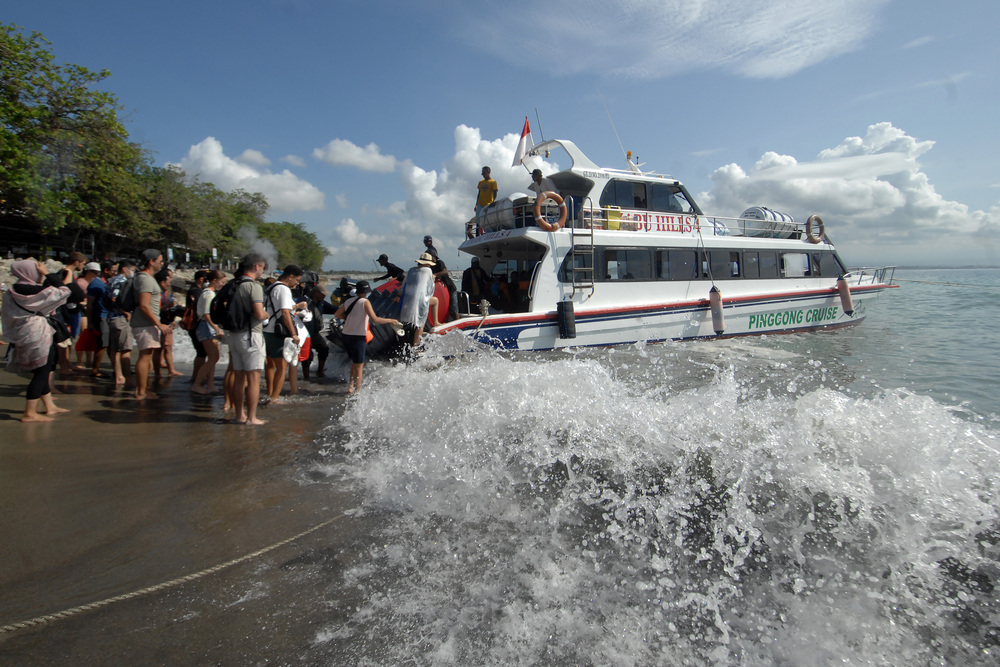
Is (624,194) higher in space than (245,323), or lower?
higher

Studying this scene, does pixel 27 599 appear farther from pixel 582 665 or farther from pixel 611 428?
pixel 611 428

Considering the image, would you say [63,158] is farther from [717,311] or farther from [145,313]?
[717,311]

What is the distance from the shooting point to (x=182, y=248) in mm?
34625

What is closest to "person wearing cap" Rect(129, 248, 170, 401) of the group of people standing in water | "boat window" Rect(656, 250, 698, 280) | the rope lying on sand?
the group of people standing in water

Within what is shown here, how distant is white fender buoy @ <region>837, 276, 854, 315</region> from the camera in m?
12.5

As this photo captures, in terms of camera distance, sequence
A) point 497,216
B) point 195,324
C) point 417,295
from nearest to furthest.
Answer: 1. point 195,324
2. point 417,295
3. point 497,216

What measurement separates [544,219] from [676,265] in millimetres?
3267

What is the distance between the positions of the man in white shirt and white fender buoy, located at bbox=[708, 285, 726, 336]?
330 inches

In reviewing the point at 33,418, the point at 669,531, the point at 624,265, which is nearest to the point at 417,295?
the point at 33,418

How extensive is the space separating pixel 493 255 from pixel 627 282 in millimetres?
3172

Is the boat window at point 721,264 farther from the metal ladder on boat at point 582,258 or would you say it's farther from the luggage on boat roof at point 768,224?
the metal ladder on boat at point 582,258

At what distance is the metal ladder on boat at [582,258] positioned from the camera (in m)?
9.49

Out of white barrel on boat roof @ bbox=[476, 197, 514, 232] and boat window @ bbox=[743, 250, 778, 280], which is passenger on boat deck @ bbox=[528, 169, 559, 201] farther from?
boat window @ bbox=[743, 250, 778, 280]

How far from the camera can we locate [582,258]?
31.7 ft
